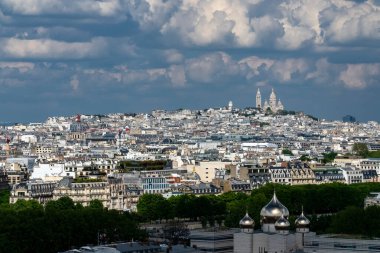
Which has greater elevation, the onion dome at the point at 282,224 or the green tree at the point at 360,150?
the green tree at the point at 360,150

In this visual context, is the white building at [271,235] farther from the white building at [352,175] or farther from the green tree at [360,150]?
the green tree at [360,150]

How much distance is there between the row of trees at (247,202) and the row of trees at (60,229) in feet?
43.3

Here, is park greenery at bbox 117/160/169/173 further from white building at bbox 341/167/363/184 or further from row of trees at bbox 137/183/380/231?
row of trees at bbox 137/183/380/231

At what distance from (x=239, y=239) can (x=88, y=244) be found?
275 inches

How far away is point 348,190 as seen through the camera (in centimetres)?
8425

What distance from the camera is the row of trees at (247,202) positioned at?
7719 cm

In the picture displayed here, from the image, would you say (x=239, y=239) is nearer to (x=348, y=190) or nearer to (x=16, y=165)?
(x=348, y=190)

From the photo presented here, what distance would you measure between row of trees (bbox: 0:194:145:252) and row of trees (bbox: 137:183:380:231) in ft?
43.3

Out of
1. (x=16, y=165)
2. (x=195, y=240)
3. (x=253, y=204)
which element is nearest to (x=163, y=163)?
(x=16, y=165)

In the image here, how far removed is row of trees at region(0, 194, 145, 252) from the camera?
5606cm

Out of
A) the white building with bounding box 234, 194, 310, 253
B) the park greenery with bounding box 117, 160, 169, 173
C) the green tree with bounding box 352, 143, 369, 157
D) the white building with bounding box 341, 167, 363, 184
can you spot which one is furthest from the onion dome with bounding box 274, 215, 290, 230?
the green tree with bounding box 352, 143, 369, 157

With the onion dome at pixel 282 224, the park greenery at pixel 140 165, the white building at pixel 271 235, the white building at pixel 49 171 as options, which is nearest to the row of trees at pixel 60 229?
the white building at pixel 271 235

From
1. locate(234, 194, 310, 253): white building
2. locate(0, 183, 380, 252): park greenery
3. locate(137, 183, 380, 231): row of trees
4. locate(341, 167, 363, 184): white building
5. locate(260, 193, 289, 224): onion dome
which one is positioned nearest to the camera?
locate(234, 194, 310, 253): white building

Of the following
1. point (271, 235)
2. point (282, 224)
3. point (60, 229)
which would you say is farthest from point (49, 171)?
point (282, 224)
